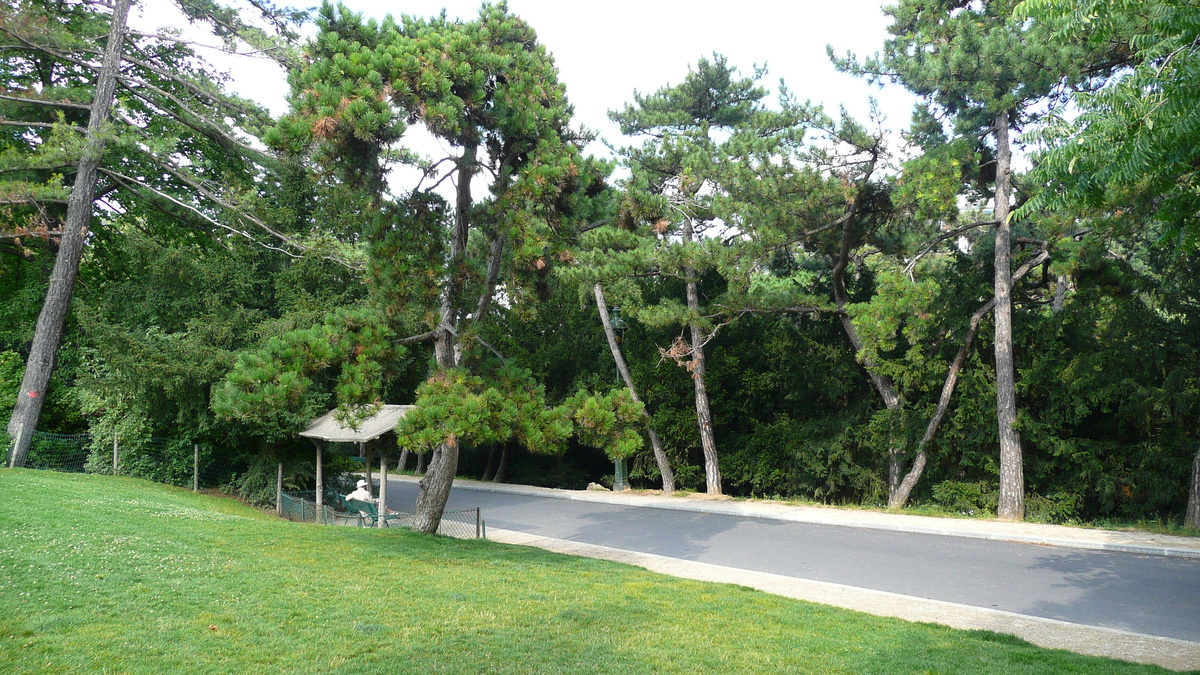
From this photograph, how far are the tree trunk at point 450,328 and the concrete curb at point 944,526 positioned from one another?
8782 mm

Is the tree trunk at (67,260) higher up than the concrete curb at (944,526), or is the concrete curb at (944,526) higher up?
the tree trunk at (67,260)

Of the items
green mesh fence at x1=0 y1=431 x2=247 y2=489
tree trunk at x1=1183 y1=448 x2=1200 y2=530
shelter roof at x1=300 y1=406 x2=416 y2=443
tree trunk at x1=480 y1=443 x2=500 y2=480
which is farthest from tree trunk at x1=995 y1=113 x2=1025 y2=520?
tree trunk at x1=480 y1=443 x2=500 y2=480

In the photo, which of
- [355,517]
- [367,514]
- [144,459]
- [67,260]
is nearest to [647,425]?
[367,514]

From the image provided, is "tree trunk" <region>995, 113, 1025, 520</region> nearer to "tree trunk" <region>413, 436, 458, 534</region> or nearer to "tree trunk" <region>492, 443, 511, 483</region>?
"tree trunk" <region>413, 436, 458, 534</region>

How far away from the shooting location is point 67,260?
19.1 m

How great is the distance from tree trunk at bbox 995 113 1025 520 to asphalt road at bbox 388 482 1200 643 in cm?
322

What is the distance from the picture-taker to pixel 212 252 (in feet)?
71.4

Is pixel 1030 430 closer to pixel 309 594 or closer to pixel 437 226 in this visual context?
pixel 437 226

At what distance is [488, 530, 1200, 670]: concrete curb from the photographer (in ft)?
22.2

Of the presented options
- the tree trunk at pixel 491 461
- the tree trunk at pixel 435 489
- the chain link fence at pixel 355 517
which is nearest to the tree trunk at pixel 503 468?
the tree trunk at pixel 491 461

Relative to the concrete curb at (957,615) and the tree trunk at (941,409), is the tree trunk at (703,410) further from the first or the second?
the concrete curb at (957,615)

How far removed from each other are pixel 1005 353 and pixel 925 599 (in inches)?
385

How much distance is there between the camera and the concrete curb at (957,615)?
266 inches

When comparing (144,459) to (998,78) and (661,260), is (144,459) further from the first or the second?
(998,78)
